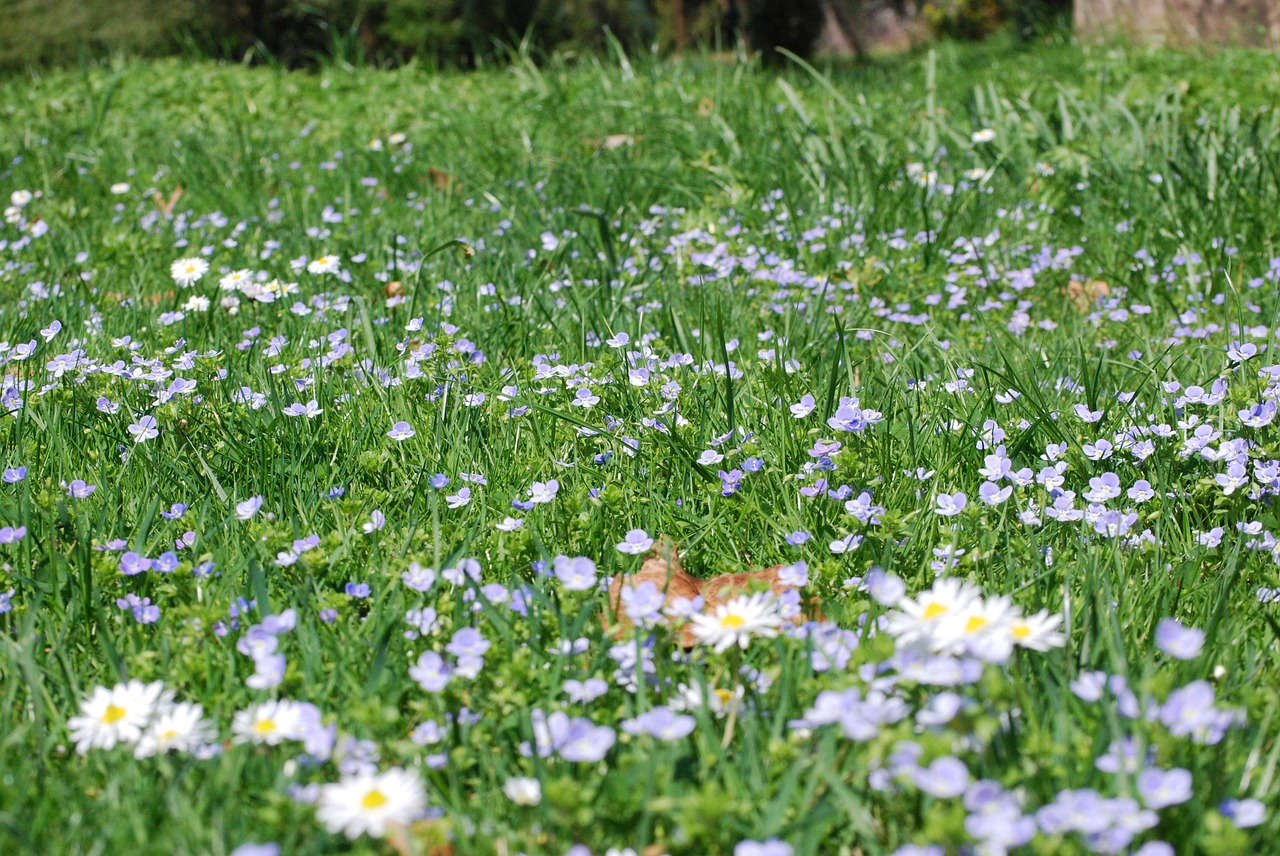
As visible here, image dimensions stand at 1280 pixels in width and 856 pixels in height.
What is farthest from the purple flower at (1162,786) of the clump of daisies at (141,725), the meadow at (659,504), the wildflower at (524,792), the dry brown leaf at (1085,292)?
the dry brown leaf at (1085,292)

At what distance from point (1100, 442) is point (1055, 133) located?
9.38 feet

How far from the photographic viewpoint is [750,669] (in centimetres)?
157

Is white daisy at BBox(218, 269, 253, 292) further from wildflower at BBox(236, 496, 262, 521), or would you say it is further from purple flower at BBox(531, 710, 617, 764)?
purple flower at BBox(531, 710, 617, 764)

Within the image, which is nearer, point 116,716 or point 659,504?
point 116,716

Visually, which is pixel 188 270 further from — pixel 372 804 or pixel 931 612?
pixel 931 612

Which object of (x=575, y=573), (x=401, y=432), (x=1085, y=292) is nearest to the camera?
(x=575, y=573)

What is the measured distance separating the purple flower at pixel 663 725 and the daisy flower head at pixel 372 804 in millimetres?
299

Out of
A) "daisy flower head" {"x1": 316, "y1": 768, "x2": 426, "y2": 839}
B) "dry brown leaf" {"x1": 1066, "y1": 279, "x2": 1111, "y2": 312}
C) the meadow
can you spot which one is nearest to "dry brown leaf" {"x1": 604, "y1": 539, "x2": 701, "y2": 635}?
the meadow

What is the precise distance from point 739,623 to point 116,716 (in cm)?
82

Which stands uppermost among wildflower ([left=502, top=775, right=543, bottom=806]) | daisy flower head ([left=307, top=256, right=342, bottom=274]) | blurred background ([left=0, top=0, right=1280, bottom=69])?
blurred background ([left=0, top=0, right=1280, bottom=69])

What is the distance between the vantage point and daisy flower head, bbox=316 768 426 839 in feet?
3.81

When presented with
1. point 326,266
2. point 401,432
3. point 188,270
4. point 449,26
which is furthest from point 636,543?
point 449,26

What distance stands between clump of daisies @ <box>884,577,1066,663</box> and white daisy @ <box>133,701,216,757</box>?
89cm

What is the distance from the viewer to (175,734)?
4.59 ft
